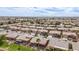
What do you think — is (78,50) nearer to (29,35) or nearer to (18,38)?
(29,35)

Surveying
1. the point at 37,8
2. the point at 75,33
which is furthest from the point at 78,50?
the point at 37,8

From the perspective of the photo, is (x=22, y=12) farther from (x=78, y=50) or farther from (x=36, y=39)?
(x=78, y=50)

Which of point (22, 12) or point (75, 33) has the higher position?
point (22, 12)

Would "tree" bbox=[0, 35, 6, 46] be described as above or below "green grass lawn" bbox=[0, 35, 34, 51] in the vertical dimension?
above

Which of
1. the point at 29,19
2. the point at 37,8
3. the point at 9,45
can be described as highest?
the point at 37,8

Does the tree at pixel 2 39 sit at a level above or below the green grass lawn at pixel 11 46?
above
